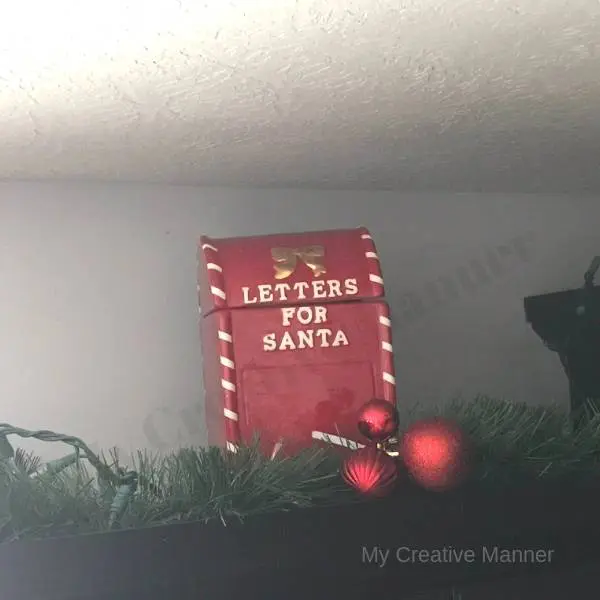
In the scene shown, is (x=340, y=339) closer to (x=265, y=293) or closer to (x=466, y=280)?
(x=265, y=293)

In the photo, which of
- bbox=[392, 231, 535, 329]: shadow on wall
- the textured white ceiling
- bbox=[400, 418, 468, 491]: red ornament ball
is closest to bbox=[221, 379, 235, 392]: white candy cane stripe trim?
bbox=[400, 418, 468, 491]: red ornament ball

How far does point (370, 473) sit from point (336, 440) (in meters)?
0.11

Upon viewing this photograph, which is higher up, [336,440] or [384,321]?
[384,321]

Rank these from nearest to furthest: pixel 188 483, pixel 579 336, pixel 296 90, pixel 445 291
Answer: pixel 188 483
pixel 296 90
pixel 579 336
pixel 445 291

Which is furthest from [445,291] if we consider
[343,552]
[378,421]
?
[343,552]

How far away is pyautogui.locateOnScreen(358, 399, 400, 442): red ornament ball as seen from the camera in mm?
958

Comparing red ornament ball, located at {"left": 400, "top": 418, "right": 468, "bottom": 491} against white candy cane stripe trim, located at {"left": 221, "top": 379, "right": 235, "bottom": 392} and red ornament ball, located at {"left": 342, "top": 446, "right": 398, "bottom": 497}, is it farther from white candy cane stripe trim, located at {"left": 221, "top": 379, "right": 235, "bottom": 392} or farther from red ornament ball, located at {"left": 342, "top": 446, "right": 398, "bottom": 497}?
white candy cane stripe trim, located at {"left": 221, "top": 379, "right": 235, "bottom": 392}

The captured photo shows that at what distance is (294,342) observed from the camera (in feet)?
3.37

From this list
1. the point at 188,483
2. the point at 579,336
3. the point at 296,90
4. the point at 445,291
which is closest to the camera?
the point at 188,483

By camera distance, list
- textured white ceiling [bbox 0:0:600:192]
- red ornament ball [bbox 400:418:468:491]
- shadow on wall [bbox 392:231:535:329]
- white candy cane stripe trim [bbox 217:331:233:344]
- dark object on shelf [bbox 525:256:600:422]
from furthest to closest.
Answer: shadow on wall [bbox 392:231:535:329] < dark object on shelf [bbox 525:256:600:422] < white candy cane stripe trim [bbox 217:331:233:344] < red ornament ball [bbox 400:418:468:491] < textured white ceiling [bbox 0:0:600:192]

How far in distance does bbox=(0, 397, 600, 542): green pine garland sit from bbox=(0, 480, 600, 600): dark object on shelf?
19mm

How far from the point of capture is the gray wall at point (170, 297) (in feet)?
4.13

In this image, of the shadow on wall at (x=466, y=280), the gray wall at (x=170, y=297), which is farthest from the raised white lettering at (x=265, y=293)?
the shadow on wall at (x=466, y=280)

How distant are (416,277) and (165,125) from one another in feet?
1.86
